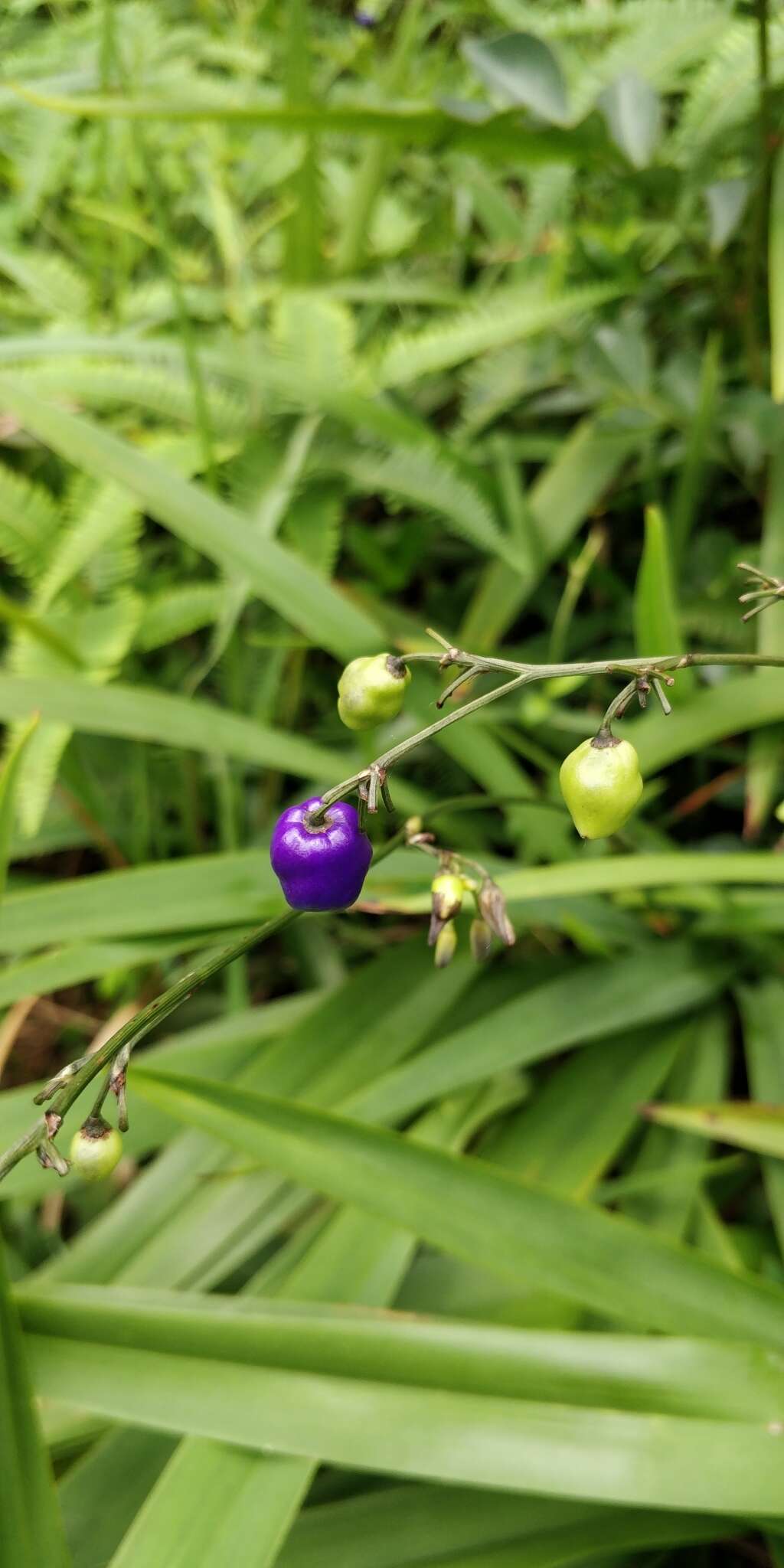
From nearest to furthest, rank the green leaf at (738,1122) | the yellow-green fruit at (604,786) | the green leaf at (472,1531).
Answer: the yellow-green fruit at (604,786) → the green leaf at (472,1531) → the green leaf at (738,1122)

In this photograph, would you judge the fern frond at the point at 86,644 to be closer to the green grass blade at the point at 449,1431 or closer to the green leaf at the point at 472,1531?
the green grass blade at the point at 449,1431

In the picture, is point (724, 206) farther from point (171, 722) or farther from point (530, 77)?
point (171, 722)

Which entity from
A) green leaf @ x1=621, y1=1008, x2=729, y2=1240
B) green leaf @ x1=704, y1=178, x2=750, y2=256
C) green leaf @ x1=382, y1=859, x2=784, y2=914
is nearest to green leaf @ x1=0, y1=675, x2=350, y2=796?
green leaf @ x1=382, y1=859, x2=784, y2=914

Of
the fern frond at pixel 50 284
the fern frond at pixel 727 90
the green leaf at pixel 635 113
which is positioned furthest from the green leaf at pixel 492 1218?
the fern frond at pixel 50 284

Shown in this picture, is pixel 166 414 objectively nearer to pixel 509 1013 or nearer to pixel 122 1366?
pixel 509 1013

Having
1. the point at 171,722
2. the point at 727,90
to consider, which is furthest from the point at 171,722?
the point at 727,90

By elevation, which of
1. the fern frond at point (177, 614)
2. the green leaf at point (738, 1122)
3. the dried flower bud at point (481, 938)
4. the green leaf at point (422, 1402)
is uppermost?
the dried flower bud at point (481, 938)
